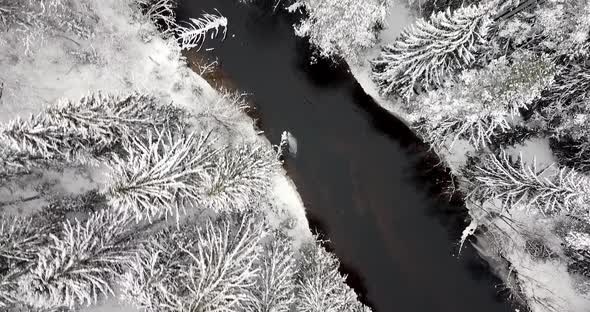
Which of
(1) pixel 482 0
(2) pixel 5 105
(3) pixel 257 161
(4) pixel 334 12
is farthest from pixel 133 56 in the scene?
(1) pixel 482 0

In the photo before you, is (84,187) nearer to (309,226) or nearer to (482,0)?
(309,226)

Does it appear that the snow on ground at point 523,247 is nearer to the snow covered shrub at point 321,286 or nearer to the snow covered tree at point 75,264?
the snow covered shrub at point 321,286

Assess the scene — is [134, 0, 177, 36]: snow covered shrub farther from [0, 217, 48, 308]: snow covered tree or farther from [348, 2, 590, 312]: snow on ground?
[0, 217, 48, 308]: snow covered tree

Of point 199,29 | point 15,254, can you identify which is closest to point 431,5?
point 199,29

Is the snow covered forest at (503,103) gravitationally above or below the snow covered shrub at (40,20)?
above

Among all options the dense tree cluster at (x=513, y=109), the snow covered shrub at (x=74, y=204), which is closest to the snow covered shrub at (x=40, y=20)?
the snow covered shrub at (x=74, y=204)

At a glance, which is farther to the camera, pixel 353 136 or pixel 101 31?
pixel 353 136

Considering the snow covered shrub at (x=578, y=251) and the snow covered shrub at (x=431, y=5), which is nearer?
the snow covered shrub at (x=578, y=251)
